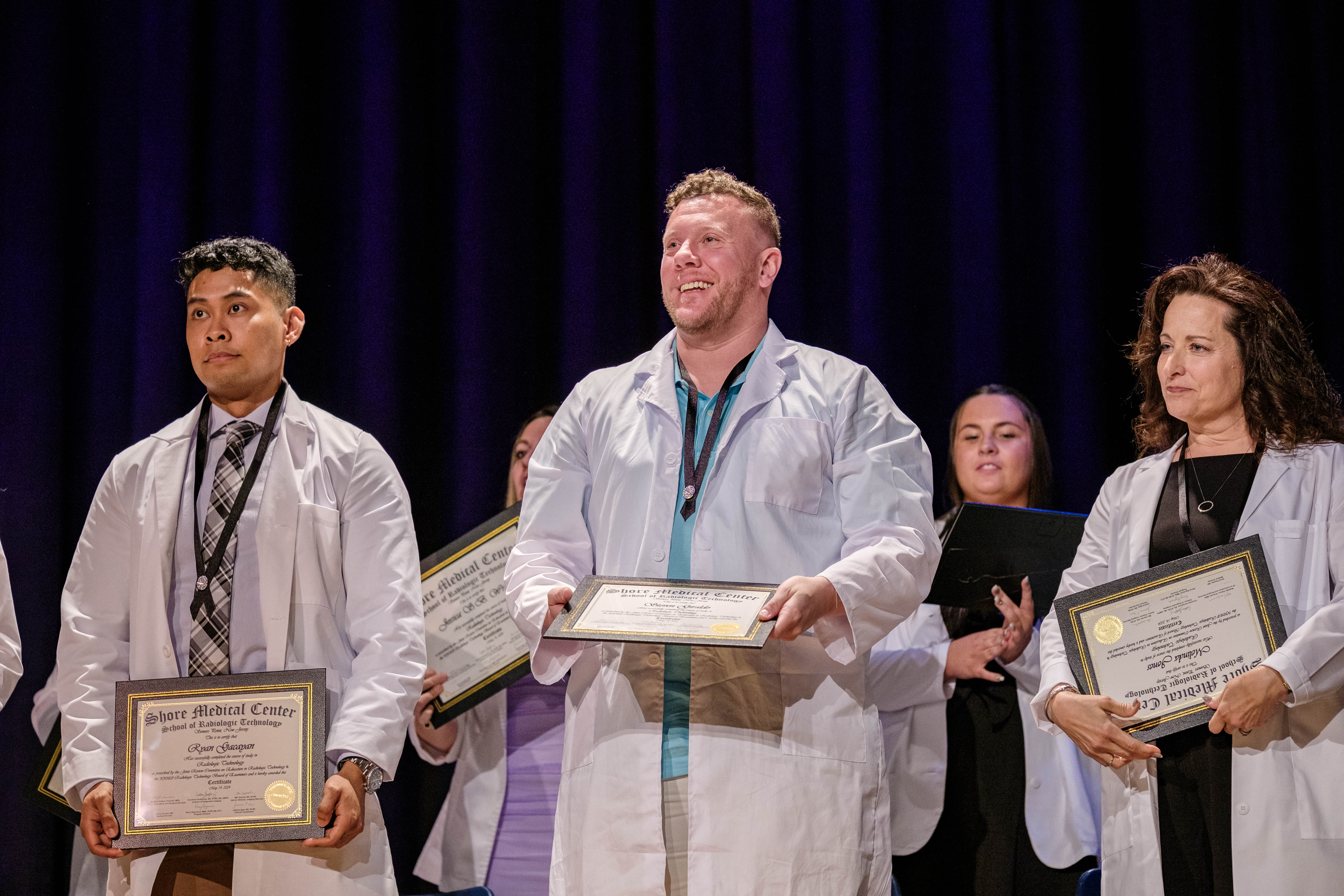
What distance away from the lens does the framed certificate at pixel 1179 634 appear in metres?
2.51

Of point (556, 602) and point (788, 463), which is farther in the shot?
point (788, 463)

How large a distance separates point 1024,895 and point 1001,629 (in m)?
0.67

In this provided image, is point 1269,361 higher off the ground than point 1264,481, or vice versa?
point 1269,361

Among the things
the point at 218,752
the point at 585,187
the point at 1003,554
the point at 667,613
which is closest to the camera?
the point at 667,613

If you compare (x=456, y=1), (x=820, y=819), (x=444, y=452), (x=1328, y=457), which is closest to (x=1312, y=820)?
(x=1328, y=457)

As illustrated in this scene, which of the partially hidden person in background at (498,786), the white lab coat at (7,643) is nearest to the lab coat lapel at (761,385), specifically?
the partially hidden person in background at (498,786)

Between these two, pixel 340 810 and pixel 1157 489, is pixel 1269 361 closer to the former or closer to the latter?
pixel 1157 489

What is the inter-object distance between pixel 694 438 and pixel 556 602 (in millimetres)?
519

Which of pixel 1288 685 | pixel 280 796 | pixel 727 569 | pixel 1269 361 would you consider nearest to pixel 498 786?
pixel 280 796

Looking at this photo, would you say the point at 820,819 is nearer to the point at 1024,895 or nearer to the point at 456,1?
the point at 1024,895

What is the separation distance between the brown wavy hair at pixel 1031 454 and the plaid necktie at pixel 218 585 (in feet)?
6.53

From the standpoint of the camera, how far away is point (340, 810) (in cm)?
261

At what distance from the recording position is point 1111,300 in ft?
13.9

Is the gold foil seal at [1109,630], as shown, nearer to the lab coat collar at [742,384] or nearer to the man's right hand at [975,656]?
the man's right hand at [975,656]
